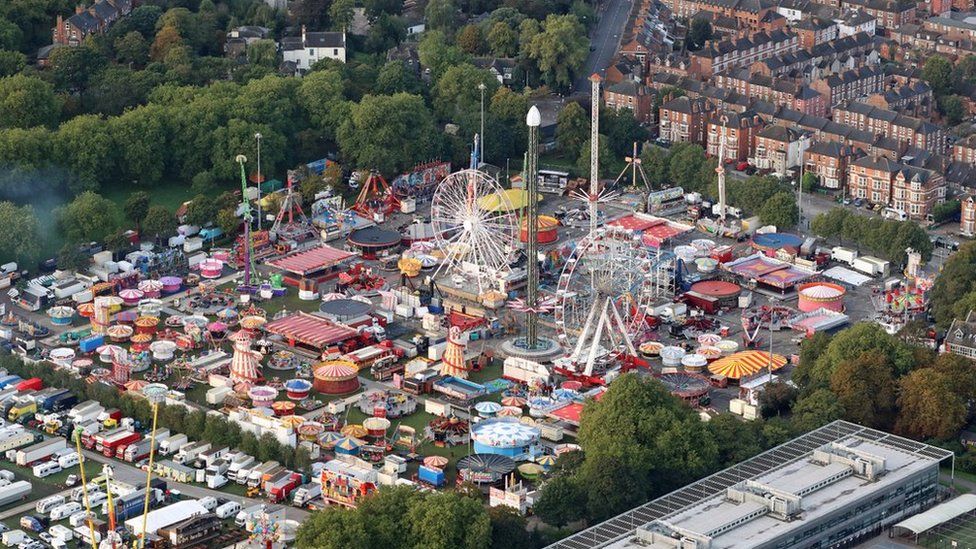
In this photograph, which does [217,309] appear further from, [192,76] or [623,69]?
[623,69]

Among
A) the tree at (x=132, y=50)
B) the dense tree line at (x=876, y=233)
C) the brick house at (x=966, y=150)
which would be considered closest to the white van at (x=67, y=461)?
the dense tree line at (x=876, y=233)

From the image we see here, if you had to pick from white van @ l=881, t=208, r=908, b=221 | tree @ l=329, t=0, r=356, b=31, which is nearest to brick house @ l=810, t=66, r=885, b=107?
white van @ l=881, t=208, r=908, b=221

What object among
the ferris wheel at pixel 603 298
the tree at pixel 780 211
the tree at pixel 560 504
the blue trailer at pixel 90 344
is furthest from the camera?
the tree at pixel 780 211

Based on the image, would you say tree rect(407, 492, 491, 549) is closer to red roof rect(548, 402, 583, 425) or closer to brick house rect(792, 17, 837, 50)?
red roof rect(548, 402, 583, 425)

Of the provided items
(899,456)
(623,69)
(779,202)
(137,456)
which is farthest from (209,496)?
(623,69)

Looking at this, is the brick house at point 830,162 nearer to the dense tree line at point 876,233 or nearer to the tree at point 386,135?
the dense tree line at point 876,233
